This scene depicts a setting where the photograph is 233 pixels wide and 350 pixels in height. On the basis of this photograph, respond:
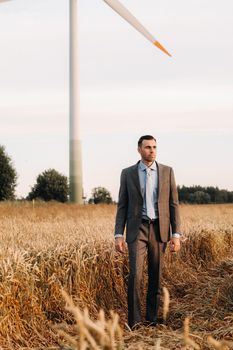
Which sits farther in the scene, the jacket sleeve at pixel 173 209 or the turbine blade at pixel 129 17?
the turbine blade at pixel 129 17

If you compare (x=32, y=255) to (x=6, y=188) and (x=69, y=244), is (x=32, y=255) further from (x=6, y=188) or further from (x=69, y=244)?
(x=6, y=188)

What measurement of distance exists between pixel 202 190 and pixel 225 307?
48708mm

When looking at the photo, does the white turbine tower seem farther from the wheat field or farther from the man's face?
the man's face

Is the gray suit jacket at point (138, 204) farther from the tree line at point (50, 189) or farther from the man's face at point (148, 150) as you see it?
the tree line at point (50, 189)

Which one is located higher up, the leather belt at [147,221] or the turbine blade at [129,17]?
the turbine blade at [129,17]

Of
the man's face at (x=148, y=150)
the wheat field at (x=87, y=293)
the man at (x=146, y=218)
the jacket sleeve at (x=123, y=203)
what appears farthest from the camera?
the jacket sleeve at (x=123, y=203)

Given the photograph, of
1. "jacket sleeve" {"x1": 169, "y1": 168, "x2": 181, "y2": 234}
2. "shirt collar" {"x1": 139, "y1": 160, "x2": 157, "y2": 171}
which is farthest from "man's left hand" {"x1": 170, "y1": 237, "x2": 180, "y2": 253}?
"shirt collar" {"x1": 139, "y1": 160, "x2": 157, "y2": 171}

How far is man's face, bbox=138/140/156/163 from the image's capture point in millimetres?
6545

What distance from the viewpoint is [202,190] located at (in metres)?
56.1

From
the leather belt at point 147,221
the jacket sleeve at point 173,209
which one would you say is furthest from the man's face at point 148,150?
the leather belt at point 147,221

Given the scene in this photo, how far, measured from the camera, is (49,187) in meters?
58.1

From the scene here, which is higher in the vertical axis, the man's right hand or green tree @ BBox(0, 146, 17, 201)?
green tree @ BBox(0, 146, 17, 201)

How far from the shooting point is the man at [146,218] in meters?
6.68

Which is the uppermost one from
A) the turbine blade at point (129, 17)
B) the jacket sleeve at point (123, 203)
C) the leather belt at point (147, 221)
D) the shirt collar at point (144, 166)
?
the turbine blade at point (129, 17)
